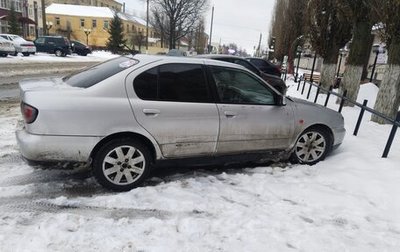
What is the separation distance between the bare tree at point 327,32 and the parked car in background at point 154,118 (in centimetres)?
1014

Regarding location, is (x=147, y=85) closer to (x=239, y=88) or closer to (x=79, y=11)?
(x=239, y=88)

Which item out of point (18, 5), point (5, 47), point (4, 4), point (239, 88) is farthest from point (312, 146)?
point (18, 5)

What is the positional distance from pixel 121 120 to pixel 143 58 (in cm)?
96

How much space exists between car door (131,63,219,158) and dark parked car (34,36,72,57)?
3361cm

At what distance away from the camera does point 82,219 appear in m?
3.62

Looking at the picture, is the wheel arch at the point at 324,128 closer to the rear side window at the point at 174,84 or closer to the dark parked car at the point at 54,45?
the rear side window at the point at 174,84

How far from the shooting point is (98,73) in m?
4.59

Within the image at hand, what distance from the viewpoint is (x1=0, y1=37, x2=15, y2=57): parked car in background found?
84.8 ft

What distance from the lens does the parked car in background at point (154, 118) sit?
3.98 metres

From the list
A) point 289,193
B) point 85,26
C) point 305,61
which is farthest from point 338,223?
point 85,26

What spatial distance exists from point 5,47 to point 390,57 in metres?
25.8

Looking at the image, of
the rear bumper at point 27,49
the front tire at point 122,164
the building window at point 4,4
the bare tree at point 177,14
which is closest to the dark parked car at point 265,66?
the front tire at point 122,164

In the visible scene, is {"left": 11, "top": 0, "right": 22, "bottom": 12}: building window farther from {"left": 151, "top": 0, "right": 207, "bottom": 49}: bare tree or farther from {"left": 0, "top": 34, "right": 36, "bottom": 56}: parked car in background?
{"left": 0, "top": 34, "right": 36, "bottom": 56}: parked car in background

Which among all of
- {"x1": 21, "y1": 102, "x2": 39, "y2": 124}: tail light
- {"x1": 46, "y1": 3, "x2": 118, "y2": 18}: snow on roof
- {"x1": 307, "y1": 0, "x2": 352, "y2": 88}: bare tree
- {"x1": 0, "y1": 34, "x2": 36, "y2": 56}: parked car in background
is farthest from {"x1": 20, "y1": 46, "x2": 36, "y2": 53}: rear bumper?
{"x1": 46, "y1": 3, "x2": 118, "y2": 18}: snow on roof
